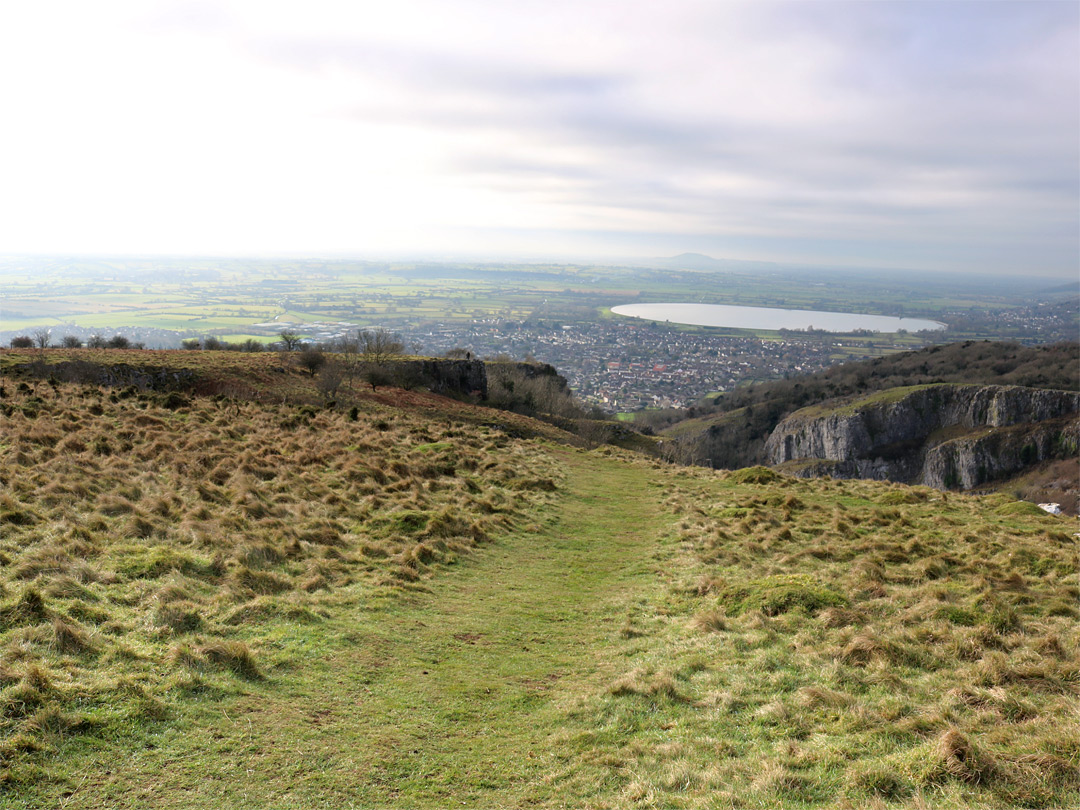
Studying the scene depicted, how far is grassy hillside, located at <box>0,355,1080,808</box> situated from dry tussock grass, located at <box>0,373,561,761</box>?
0.18ft

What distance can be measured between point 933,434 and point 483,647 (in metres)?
110

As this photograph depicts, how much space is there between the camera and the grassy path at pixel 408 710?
5.12 metres

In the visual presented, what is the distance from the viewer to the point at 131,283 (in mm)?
105062

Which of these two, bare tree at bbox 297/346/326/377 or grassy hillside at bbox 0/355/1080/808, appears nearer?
grassy hillside at bbox 0/355/1080/808

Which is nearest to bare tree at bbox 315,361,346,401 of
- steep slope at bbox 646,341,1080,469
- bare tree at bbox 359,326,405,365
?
bare tree at bbox 359,326,405,365

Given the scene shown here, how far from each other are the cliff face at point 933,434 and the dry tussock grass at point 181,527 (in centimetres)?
8600

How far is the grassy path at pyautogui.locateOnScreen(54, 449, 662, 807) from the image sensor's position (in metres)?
5.12

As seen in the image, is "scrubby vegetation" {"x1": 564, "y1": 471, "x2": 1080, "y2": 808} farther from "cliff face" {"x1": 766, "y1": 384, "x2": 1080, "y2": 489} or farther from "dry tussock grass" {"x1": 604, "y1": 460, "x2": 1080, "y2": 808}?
"cliff face" {"x1": 766, "y1": 384, "x2": 1080, "y2": 489}

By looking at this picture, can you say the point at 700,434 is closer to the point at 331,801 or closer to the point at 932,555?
the point at 932,555

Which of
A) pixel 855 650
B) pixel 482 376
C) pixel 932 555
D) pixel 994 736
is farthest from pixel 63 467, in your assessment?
pixel 482 376

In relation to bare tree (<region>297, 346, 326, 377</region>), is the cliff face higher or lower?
lower

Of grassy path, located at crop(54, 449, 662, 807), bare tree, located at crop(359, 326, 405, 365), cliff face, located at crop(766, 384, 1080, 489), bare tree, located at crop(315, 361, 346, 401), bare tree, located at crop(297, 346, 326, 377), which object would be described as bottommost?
cliff face, located at crop(766, 384, 1080, 489)

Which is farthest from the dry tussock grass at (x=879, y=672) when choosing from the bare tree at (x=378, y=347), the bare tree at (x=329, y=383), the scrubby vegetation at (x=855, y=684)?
the bare tree at (x=378, y=347)

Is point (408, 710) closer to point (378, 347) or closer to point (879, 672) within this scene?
point (879, 672)
